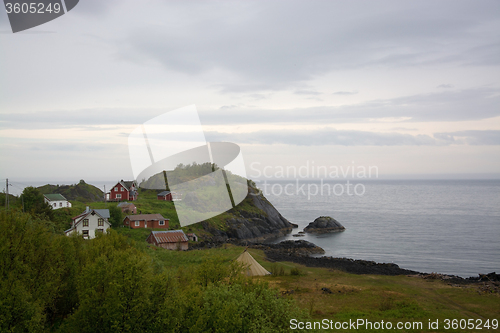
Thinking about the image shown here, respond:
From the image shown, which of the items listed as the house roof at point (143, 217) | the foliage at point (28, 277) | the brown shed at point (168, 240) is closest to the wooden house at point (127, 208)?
the house roof at point (143, 217)

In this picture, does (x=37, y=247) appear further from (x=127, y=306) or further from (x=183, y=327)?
(x=183, y=327)

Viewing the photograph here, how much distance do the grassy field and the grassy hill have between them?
177 ft

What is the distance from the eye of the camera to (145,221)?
58594 mm

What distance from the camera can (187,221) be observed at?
7394 centimetres

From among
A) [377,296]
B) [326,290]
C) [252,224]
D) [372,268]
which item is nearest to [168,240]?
[326,290]

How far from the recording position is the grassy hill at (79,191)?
83.7m

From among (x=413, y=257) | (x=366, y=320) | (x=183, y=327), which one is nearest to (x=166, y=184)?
(x=413, y=257)

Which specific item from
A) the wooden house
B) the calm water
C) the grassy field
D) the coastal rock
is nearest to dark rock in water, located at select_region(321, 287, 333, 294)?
the grassy field

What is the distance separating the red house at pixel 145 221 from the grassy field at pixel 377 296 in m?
17.9

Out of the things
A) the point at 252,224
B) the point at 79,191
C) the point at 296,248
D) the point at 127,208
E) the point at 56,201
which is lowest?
the point at 296,248

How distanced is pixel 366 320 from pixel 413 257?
39016 mm

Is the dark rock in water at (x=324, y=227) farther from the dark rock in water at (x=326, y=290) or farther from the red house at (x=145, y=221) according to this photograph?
the dark rock in water at (x=326, y=290)

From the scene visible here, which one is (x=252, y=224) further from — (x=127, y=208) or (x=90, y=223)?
(x=90, y=223)

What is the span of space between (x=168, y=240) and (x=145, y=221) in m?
10.3
